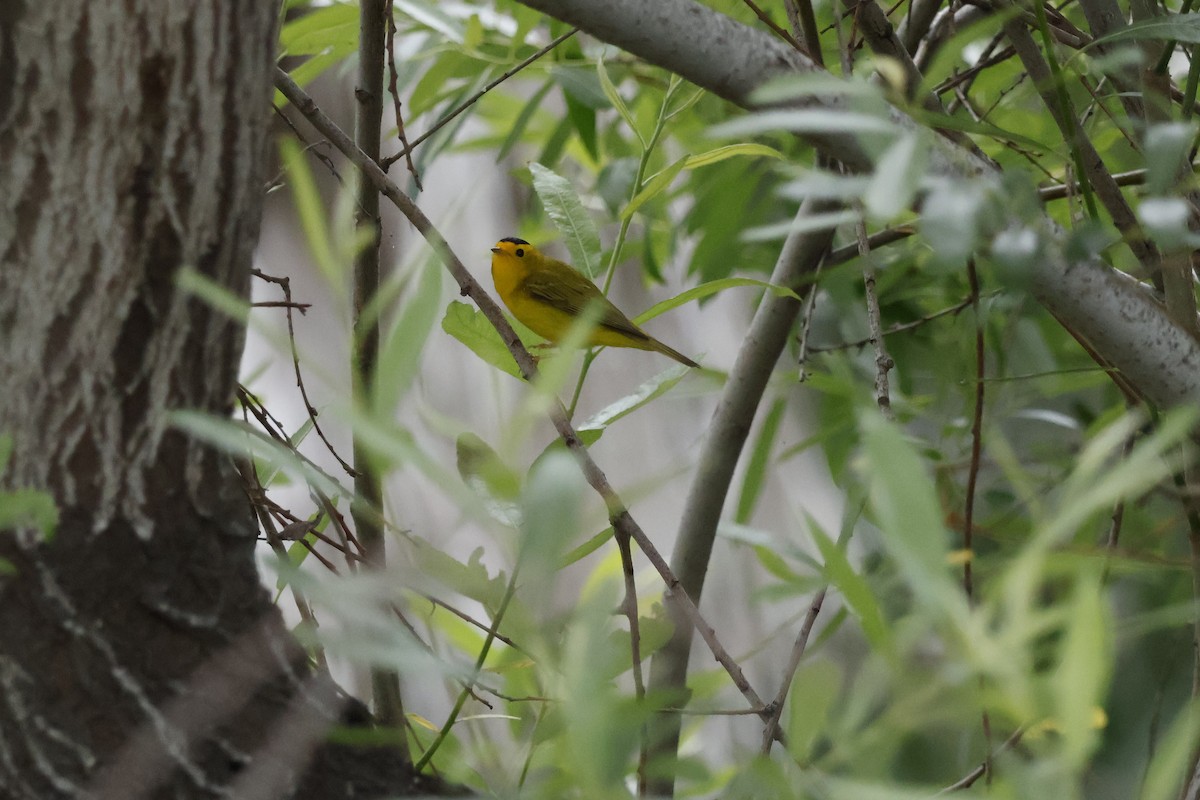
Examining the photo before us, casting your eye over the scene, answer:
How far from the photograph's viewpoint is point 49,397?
1.30 ft

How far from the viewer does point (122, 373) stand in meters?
0.40

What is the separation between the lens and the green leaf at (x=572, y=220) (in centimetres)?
75

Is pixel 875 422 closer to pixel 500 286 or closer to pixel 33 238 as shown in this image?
pixel 33 238

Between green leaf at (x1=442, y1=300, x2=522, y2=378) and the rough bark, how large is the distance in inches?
10.7

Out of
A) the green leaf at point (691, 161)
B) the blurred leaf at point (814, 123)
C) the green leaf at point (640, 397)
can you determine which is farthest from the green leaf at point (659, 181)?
the blurred leaf at point (814, 123)

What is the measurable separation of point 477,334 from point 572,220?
104 mm

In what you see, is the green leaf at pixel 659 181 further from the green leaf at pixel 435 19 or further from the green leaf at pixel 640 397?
the green leaf at pixel 435 19

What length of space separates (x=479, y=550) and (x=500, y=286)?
4.51 ft

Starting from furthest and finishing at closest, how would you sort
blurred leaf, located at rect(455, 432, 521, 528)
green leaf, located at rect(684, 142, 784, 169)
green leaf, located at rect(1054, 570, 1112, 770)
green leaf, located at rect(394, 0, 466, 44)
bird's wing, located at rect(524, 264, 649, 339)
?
1. bird's wing, located at rect(524, 264, 649, 339)
2. green leaf, located at rect(394, 0, 466, 44)
3. green leaf, located at rect(684, 142, 784, 169)
4. blurred leaf, located at rect(455, 432, 521, 528)
5. green leaf, located at rect(1054, 570, 1112, 770)

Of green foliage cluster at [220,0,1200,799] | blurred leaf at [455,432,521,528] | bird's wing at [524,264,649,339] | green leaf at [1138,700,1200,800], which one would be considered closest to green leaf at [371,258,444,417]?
green foliage cluster at [220,0,1200,799]

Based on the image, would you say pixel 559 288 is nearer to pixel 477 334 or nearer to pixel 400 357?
pixel 477 334

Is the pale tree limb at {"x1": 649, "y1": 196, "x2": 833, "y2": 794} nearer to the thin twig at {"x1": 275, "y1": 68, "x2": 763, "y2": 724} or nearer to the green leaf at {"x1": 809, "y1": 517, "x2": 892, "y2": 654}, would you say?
the thin twig at {"x1": 275, "y1": 68, "x2": 763, "y2": 724}

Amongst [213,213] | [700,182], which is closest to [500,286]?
[700,182]

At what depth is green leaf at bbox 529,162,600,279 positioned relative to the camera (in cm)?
75
